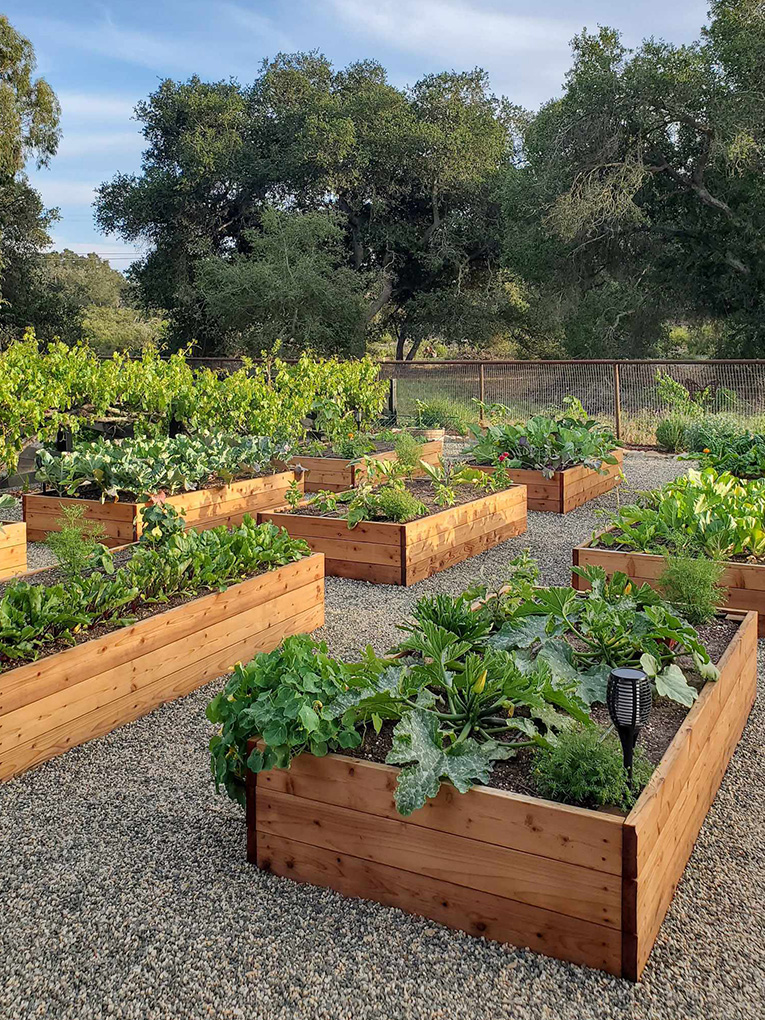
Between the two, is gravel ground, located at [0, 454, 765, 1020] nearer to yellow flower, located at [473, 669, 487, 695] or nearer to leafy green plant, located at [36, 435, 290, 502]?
yellow flower, located at [473, 669, 487, 695]

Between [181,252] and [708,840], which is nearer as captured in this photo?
[708,840]

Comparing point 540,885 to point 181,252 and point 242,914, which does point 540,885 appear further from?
point 181,252

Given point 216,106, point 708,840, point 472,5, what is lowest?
point 708,840

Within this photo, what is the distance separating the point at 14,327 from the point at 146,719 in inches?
838

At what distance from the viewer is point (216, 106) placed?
2427cm

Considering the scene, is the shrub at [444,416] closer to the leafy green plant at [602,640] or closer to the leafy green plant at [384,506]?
the leafy green plant at [384,506]

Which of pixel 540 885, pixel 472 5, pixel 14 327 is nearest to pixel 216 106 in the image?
pixel 14 327

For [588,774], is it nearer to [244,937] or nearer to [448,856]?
[448,856]

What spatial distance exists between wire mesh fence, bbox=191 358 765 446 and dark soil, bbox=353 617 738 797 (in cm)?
905

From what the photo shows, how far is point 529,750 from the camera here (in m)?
2.51

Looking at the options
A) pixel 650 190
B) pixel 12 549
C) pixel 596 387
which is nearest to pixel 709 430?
pixel 596 387

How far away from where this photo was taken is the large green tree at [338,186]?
2358 centimetres

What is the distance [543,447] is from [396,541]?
2.84 m

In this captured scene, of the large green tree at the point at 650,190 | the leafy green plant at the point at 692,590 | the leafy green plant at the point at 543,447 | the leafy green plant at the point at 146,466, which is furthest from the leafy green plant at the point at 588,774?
the large green tree at the point at 650,190
